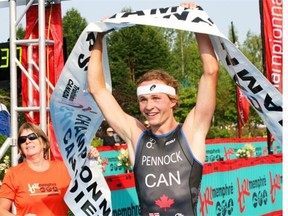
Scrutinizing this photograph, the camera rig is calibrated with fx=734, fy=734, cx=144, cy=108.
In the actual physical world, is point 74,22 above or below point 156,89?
above

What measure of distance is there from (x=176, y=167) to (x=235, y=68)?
824mm

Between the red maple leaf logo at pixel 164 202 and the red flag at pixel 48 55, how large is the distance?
5.26m

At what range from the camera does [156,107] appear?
4.51 meters

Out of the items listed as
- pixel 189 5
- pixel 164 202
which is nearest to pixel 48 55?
pixel 189 5

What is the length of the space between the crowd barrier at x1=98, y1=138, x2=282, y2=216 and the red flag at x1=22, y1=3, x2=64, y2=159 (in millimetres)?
1422

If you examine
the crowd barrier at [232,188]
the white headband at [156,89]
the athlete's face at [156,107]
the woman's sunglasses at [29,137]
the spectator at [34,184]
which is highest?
the white headband at [156,89]

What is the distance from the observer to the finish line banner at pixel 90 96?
4.73 m

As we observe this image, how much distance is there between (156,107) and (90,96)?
4.19ft

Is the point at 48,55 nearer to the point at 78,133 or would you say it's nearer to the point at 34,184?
the point at 78,133

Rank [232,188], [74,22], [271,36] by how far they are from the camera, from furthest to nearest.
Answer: [74,22]
[232,188]
[271,36]

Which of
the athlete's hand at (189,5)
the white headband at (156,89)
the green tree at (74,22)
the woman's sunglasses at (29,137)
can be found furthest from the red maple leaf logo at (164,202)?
the green tree at (74,22)

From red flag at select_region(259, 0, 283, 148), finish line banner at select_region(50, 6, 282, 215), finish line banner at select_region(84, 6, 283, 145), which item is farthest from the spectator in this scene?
red flag at select_region(259, 0, 283, 148)

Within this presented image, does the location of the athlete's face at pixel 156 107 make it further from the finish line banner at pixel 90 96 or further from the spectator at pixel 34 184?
the spectator at pixel 34 184

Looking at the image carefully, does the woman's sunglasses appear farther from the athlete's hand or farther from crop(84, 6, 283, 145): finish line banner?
the athlete's hand
